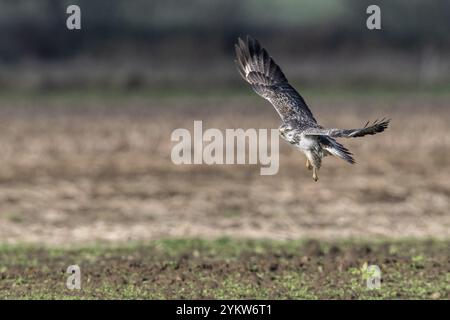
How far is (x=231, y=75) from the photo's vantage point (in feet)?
130

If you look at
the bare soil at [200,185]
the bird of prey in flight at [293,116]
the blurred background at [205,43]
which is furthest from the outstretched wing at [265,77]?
the blurred background at [205,43]

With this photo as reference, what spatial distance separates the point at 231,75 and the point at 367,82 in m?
4.98

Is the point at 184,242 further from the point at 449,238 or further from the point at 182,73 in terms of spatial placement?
the point at 182,73

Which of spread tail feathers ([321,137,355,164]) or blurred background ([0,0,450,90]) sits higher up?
blurred background ([0,0,450,90])

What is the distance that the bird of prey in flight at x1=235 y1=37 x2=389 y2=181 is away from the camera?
10.6m

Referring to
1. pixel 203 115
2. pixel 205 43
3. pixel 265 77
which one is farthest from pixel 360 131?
pixel 205 43

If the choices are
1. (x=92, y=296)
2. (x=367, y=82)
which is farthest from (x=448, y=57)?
(x=92, y=296)

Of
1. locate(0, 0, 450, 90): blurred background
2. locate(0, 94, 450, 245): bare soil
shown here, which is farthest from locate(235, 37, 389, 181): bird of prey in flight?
locate(0, 0, 450, 90): blurred background

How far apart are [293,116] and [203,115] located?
1731 cm

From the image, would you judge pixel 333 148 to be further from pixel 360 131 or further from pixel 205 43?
pixel 205 43

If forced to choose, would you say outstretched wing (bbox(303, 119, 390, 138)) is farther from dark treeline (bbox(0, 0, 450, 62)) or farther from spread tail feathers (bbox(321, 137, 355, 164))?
dark treeline (bbox(0, 0, 450, 62))

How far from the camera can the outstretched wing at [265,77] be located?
12078mm

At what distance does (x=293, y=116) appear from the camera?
11562mm

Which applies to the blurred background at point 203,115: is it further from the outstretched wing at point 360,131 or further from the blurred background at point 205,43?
the outstretched wing at point 360,131
